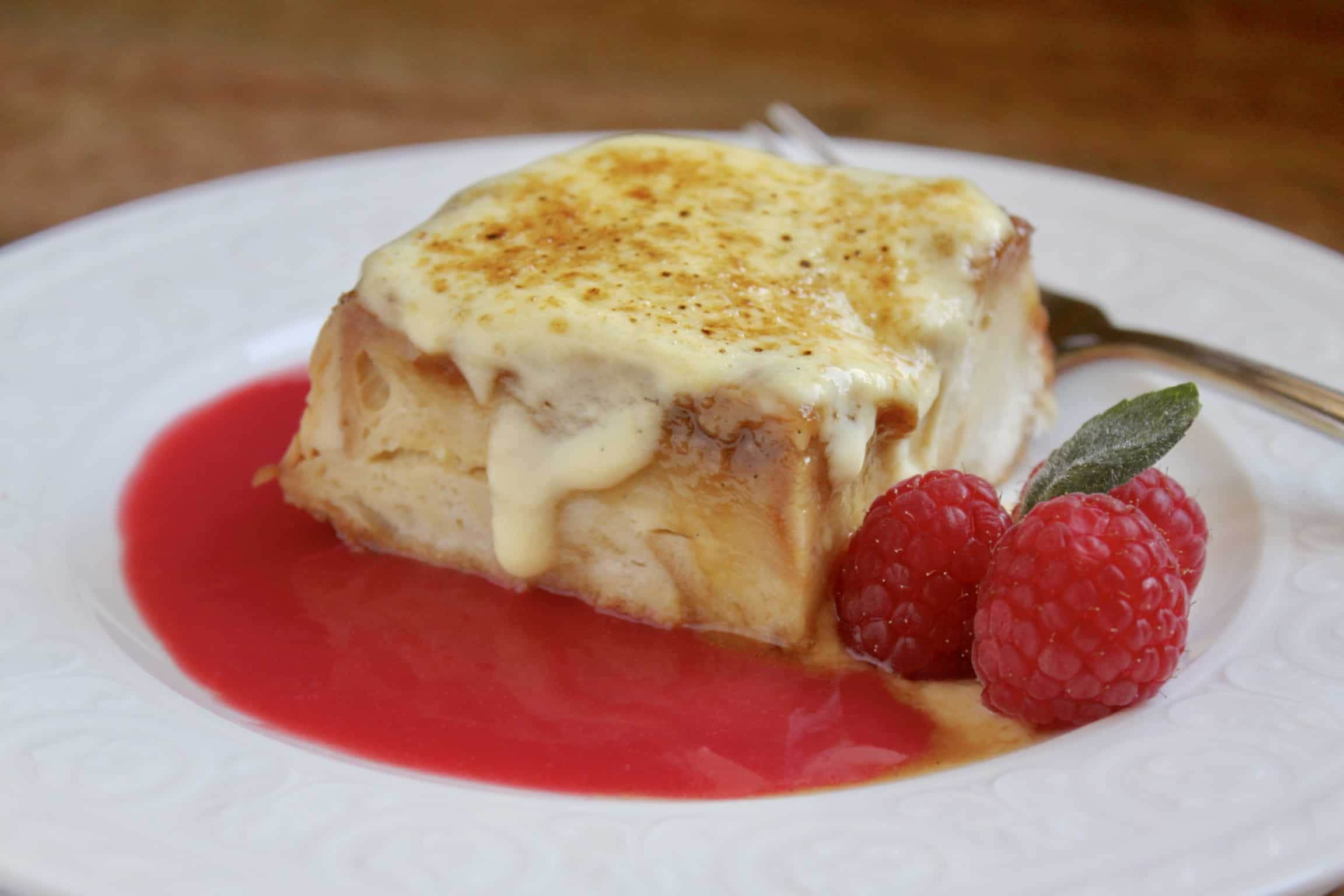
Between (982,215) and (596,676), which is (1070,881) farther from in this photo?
(982,215)

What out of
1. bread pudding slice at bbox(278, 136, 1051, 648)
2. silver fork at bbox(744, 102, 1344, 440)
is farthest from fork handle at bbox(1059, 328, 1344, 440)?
bread pudding slice at bbox(278, 136, 1051, 648)

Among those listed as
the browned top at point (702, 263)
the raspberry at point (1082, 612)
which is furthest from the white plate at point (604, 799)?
the browned top at point (702, 263)

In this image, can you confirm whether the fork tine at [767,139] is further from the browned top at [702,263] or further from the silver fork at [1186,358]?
the browned top at [702,263]

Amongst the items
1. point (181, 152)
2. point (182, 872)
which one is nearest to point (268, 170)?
A: point (181, 152)

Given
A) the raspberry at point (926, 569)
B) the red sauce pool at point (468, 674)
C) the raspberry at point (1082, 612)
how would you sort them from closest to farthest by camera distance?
the raspberry at point (1082, 612) → the red sauce pool at point (468, 674) → the raspberry at point (926, 569)

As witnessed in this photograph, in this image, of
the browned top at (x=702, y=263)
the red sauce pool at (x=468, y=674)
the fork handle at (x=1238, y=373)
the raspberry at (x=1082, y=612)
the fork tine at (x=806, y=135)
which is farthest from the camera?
the fork tine at (x=806, y=135)

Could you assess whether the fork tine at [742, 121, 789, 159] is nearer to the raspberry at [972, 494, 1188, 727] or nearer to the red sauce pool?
the red sauce pool
